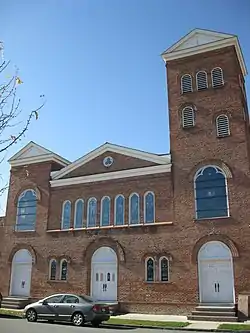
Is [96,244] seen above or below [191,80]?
below

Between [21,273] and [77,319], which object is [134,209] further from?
[21,273]

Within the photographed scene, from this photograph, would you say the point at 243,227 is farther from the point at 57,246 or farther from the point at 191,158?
the point at 57,246

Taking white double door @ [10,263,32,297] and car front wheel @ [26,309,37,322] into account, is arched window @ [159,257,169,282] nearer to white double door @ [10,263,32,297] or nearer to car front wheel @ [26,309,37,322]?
car front wheel @ [26,309,37,322]

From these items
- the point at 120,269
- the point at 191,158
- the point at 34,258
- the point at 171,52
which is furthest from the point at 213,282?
the point at 171,52

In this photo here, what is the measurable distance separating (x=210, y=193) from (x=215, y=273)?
460 cm

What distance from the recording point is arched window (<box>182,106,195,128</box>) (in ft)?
79.5

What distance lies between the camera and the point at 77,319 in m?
17.1

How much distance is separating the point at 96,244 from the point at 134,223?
2.96m

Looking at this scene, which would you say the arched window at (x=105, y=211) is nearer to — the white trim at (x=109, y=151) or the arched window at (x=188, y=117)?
the white trim at (x=109, y=151)

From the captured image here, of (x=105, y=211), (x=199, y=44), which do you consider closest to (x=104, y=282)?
(x=105, y=211)

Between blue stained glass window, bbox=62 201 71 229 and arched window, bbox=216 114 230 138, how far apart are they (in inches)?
A: 452

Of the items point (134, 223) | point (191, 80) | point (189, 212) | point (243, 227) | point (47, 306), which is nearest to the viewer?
point (47, 306)

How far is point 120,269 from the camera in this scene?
2303 cm

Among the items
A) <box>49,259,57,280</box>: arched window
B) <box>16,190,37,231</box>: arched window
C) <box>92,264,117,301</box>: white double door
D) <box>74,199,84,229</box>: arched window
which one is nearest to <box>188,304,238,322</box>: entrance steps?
<box>92,264,117,301</box>: white double door
